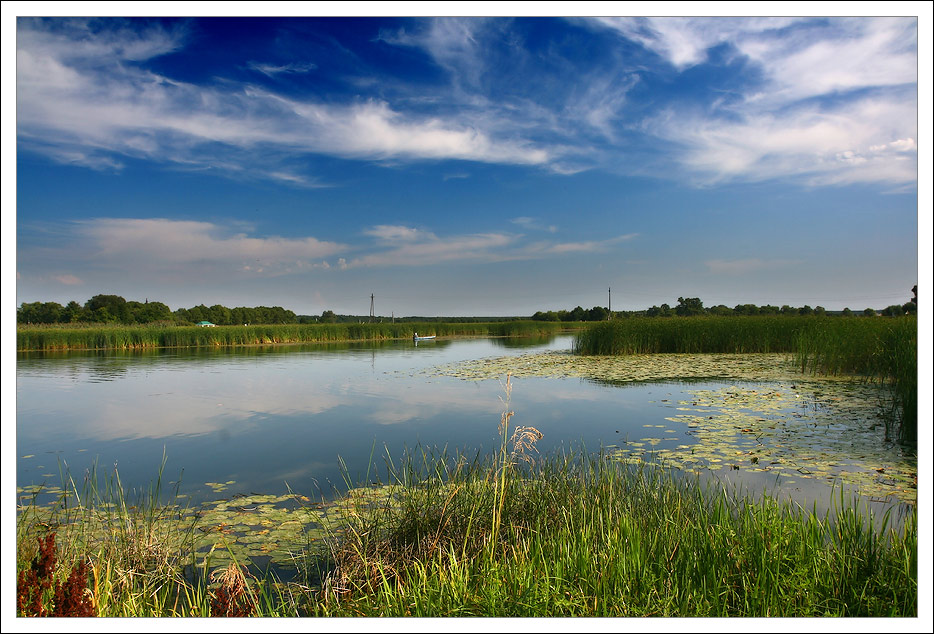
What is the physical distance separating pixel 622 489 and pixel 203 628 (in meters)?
2.75

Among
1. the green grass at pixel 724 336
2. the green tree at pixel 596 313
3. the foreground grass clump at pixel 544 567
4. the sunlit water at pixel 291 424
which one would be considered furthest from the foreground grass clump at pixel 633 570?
the green tree at pixel 596 313

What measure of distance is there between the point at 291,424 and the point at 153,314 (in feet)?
52.0

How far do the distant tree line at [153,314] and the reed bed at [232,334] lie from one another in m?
0.95

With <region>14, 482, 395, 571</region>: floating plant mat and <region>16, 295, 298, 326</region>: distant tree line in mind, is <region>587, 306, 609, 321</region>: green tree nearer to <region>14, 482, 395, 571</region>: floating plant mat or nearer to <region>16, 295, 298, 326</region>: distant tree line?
<region>16, 295, 298, 326</region>: distant tree line

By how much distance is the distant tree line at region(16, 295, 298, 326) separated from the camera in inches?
317

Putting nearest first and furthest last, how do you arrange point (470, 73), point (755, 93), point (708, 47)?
1. point (708, 47)
2. point (755, 93)
3. point (470, 73)

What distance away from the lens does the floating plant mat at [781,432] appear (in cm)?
442

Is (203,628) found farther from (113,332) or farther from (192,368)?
(113,332)

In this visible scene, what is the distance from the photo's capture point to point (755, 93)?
2553mm

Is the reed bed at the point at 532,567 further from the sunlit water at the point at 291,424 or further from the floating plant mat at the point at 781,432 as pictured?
the floating plant mat at the point at 781,432

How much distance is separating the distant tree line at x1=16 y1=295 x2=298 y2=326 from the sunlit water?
144cm

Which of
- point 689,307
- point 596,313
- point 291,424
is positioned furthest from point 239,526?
point 596,313

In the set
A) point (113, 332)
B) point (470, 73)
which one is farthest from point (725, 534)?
point (113, 332)

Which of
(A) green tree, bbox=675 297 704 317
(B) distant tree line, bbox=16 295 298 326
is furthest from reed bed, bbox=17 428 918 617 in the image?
(A) green tree, bbox=675 297 704 317
